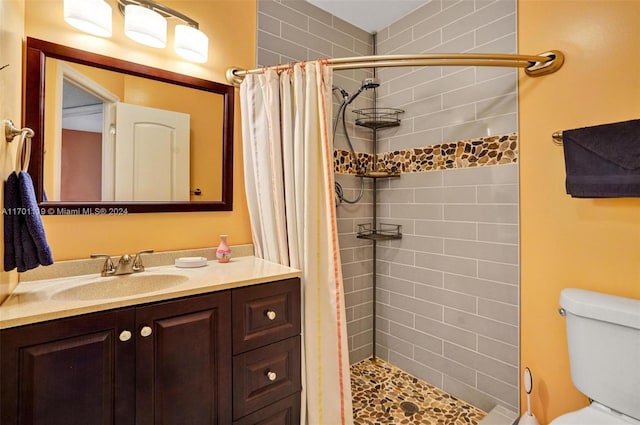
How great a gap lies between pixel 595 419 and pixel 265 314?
130cm

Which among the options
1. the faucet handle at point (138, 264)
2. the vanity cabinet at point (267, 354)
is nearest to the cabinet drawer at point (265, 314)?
the vanity cabinet at point (267, 354)

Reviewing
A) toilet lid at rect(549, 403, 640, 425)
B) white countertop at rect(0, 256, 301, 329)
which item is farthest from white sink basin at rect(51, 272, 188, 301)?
toilet lid at rect(549, 403, 640, 425)

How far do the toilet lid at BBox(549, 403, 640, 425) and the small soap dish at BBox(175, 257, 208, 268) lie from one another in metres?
1.57

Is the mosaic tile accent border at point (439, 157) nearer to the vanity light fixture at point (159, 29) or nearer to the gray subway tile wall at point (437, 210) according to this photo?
the gray subway tile wall at point (437, 210)

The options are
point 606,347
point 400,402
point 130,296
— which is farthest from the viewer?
point 400,402

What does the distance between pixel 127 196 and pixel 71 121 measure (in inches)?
14.9

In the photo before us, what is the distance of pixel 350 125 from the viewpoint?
7.48ft

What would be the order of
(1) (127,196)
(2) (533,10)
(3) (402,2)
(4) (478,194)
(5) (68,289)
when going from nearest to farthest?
(5) (68,289)
(1) (127,196)
(2) (533,10)
(4) (478,194)
(3) (402,2)

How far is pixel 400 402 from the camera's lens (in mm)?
1917

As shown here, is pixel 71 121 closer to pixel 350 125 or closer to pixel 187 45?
pixel 187 45

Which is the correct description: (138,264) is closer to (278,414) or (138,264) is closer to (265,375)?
(265,375)

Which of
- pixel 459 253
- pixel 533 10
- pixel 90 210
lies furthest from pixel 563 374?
pixel 90 210

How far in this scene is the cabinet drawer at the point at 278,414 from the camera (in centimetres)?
129

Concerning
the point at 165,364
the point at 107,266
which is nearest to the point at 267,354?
the point at 165,364
